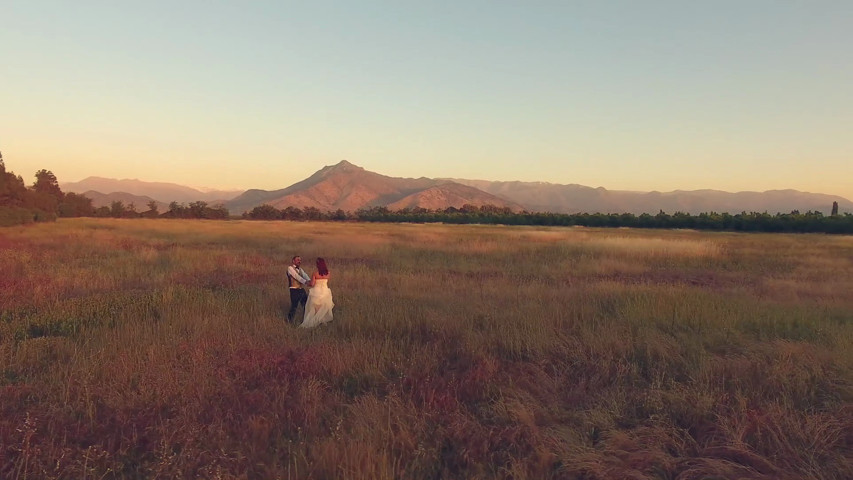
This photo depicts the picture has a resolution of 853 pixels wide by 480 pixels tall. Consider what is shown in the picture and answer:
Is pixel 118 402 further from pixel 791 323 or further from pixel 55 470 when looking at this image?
pixel 791 323

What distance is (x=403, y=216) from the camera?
110062mm

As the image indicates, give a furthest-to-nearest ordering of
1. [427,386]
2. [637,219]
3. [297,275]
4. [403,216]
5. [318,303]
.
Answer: [403,216] < [637,219] < [297,275] < [318,303] < [427,386]

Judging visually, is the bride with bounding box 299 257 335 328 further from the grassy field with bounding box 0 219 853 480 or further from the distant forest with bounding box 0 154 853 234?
the distant forest with bounding box 0 154 853 234

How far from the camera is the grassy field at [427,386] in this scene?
414cm

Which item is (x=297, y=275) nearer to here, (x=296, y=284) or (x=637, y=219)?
(x=296, y=284)

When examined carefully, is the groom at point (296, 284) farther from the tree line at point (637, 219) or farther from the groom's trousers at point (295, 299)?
the tree line at point (637, 219)

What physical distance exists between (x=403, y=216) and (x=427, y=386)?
104857 millimetres

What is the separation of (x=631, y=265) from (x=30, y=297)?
22.2 meters

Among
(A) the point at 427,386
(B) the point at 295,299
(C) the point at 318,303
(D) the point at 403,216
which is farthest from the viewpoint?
(D) the point at 403,216

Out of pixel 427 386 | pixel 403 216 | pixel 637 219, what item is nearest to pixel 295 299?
pixel 427 386

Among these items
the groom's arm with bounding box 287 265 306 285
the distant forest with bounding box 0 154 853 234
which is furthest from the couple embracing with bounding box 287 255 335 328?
the distant forest with bounding box 0 154 853 234

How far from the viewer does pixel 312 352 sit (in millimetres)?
6910

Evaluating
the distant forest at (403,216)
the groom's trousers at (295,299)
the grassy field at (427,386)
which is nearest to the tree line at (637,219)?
the distant forest at (403,216)

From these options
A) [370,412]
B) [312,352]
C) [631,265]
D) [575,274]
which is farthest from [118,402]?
[631,265]
